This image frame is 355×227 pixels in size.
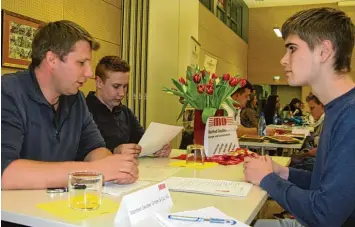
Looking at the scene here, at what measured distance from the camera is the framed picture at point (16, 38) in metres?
2.51

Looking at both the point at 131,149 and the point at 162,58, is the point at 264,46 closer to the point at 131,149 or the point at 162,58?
the point at 162,58

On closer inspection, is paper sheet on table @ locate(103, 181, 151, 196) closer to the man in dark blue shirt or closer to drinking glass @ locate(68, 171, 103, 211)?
drinking glass @ locate(68, 171, 103, 211)

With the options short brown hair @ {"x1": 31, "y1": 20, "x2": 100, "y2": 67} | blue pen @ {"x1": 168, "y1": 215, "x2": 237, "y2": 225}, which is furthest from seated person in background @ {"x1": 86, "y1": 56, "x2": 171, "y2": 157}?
blue pen @ {"x1": 168, "y1": 215, "x2": 237, "y2": 225}

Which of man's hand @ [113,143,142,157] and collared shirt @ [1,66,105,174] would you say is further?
man's hand @ [113,143,142,157]

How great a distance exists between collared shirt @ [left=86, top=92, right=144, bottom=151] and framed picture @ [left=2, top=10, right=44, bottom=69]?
23.2 inches

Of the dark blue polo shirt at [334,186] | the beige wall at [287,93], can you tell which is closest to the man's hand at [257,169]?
the dark blue polo shirt at [334,186]

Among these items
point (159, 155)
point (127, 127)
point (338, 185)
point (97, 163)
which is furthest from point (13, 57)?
point (338, 185)

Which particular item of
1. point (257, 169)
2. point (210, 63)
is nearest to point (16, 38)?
point (257, 169)

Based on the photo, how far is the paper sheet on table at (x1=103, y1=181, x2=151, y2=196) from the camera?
1211mm

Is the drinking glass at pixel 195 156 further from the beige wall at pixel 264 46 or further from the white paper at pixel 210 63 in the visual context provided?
the beige wall at pixel 264 46

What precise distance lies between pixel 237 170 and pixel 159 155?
20.0 inches

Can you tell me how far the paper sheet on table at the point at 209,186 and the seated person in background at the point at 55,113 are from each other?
16cm

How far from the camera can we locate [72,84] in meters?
1.60

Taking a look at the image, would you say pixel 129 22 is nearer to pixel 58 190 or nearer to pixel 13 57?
pixel 13 57
